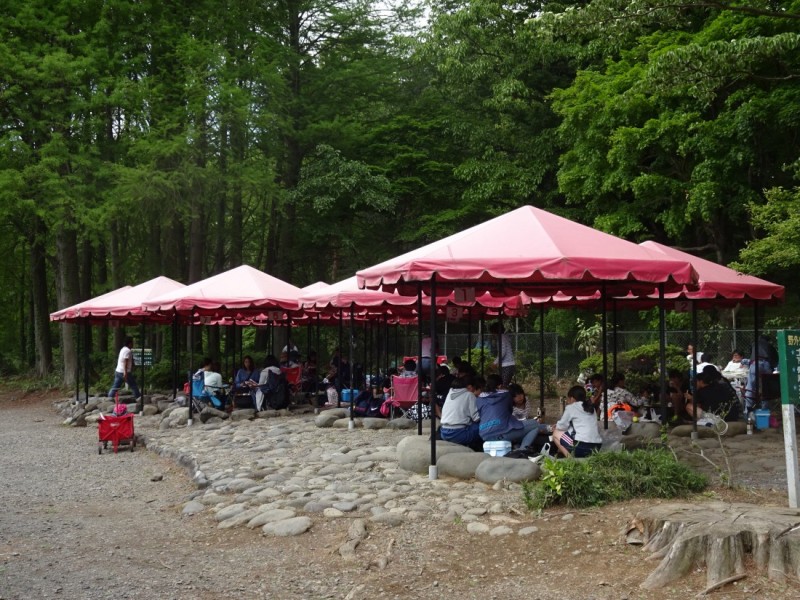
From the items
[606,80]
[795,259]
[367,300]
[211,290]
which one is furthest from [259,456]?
[606,80]

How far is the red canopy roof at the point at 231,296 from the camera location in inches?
618

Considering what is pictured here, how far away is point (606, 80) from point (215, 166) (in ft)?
39.1

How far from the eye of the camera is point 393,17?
31688 millimetres

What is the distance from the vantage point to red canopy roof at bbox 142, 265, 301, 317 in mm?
15688

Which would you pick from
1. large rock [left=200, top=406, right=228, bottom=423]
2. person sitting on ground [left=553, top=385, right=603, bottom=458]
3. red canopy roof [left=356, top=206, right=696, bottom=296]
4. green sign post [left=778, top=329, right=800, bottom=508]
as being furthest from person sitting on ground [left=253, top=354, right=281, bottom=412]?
green sign post [left=778, top=329, right=800, bottom=508]

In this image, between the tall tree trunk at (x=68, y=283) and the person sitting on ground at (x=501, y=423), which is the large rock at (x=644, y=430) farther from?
the tall tree trunk at (x=68, y=283)

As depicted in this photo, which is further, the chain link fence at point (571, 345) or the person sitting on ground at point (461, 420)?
the chain link fence at point (571, 345)

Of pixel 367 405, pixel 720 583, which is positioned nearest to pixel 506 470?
pixel 720 583

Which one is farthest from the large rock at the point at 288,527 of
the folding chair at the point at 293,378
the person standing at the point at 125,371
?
the person standing at the point at 125,371

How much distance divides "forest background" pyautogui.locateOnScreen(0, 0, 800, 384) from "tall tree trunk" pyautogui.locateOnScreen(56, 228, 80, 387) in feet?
0.24

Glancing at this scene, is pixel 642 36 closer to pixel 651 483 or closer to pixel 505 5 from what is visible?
pixel 505 5

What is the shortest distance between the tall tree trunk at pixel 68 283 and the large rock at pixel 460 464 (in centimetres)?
2017

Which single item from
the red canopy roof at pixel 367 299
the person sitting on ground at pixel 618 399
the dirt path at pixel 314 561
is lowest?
the dirt path at pixel 314 561

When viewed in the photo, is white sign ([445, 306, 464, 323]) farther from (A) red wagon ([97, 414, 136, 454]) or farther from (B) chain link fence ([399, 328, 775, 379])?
(B) chain link fence ([399, 328, 775, 379])
